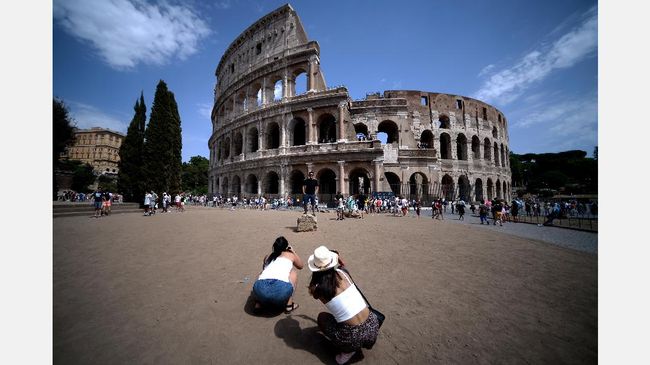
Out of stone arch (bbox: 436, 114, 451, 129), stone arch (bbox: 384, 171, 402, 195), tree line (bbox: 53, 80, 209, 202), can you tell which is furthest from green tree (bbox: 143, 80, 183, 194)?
stone arch (bbox: 436, 114, 451, 129)

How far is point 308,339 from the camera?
7.98 ft

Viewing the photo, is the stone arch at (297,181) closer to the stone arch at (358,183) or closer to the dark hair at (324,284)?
the stone arch at (358,183)

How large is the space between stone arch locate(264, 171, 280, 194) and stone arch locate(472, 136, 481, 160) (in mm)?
24667

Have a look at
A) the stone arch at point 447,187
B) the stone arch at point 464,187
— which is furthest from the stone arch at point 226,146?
the stone arch at point 464,187

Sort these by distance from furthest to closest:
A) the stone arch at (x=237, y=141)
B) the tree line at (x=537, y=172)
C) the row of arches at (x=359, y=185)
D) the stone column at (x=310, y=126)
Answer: the tree line at (x=537, y=172) < the stone arch at (x=237, y=141) < the row of arches at (x=359, y=185) < the stone column at (x=310, y=126)

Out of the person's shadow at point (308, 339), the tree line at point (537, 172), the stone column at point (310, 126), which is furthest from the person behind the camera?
the tree line at point (537, 172)

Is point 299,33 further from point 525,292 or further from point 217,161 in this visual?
point 525,292

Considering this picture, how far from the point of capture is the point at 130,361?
2.06m

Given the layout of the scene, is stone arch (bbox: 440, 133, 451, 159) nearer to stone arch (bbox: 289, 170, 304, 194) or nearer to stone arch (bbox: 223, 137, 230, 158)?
stone arch (bbox: 289, 170, 304, 194)

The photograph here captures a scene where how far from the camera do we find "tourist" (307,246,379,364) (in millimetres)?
2008

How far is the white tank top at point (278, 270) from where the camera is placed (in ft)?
8.99

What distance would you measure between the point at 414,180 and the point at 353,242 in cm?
1928

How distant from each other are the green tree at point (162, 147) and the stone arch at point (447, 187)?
2543 centimetres

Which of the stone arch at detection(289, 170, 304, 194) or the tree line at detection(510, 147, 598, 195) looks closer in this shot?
the stone arch at detection(289, 170, 304, 194)
